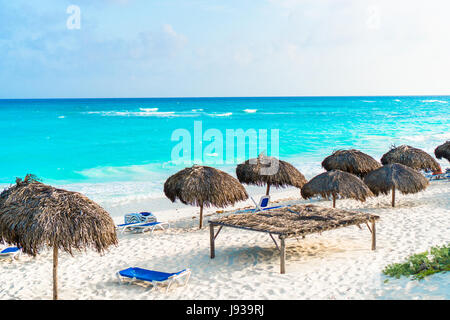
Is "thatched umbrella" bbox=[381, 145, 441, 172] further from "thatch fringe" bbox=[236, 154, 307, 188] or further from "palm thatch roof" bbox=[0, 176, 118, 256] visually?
"palm thatch roof" bbox=[0, 176, 118, 256]

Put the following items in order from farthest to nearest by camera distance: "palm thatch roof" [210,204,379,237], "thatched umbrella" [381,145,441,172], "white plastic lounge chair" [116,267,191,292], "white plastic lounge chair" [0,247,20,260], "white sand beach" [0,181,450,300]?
"thatched umbrella" [381,145,441,172], "white plastic lounge chair" [0,247,20,260], "palm thatch roof" [210,204,379,237], "white plastic lounge chair" [116,267,191,292], "white sand beach" [0,181,450,300]

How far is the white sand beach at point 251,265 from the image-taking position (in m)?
6.75

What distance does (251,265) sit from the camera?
8133mm

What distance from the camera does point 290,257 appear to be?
8.47 metres

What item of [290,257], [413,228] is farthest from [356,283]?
[413,228]

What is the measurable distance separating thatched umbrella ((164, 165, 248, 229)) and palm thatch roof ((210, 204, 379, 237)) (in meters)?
2.31

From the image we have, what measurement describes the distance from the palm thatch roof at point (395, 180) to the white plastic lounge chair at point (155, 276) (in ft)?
22.3

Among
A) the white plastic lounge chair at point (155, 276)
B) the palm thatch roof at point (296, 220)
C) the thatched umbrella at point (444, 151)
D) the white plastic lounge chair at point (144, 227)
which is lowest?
the white plastic lounge chair at point (144, 227)

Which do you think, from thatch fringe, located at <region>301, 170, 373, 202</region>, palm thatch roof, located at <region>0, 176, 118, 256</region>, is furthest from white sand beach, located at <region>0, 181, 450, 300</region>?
palm thatch roof, located at <region>0, 176, 118, 256</region>

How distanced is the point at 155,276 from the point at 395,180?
7560 millimetres

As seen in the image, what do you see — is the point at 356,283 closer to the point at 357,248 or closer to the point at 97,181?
the point at 357,248

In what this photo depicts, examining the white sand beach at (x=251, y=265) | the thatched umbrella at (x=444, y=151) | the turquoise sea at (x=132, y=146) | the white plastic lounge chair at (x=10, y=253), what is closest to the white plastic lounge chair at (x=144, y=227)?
the white sand beach at (x=251, y=265)

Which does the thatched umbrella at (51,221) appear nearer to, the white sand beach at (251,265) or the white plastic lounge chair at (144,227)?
the white sand beach at (251,265)

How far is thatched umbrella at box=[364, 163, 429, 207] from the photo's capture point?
12.1 metres
